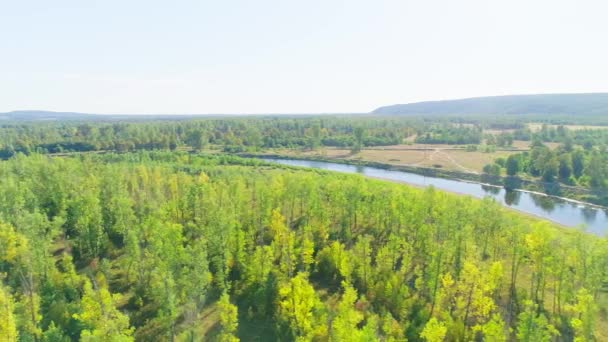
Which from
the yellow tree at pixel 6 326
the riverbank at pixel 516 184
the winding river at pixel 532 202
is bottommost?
the winding river at pixel 532 202

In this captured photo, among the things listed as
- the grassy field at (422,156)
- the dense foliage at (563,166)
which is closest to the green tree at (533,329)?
the dense foliage at (563,166)

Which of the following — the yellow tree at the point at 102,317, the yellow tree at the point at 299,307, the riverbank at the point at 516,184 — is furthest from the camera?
the riverbank at the point at 516,184

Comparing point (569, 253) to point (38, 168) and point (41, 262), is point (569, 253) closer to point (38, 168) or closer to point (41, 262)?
point (41, 262)

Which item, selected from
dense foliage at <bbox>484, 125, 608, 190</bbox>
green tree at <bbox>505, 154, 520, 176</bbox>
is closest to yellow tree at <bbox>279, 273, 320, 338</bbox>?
dense foliage at <bbox>484, 125, 608, 190</bbox>

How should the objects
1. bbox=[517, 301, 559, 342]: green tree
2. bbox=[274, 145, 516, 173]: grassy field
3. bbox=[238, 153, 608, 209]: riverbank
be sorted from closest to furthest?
1. bbox=[517, 301, 559, 342]: green tree
2. bbox=[238, 153, 608, 209]: riverbank
3. bbox=[274, 145, 516, 173]: grassy field

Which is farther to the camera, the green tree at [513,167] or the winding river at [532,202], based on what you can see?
the green tree at [513,167]

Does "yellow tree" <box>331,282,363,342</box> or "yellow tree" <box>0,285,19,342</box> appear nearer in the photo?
"yellow tree" <box>0,285,19,342</box>

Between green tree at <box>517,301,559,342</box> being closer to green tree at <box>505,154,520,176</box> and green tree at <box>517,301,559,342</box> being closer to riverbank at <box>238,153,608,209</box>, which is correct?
riverbank at <box>238,153,608,209</box>

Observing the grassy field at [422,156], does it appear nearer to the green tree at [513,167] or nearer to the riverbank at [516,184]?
the riverbank at [516,184]
